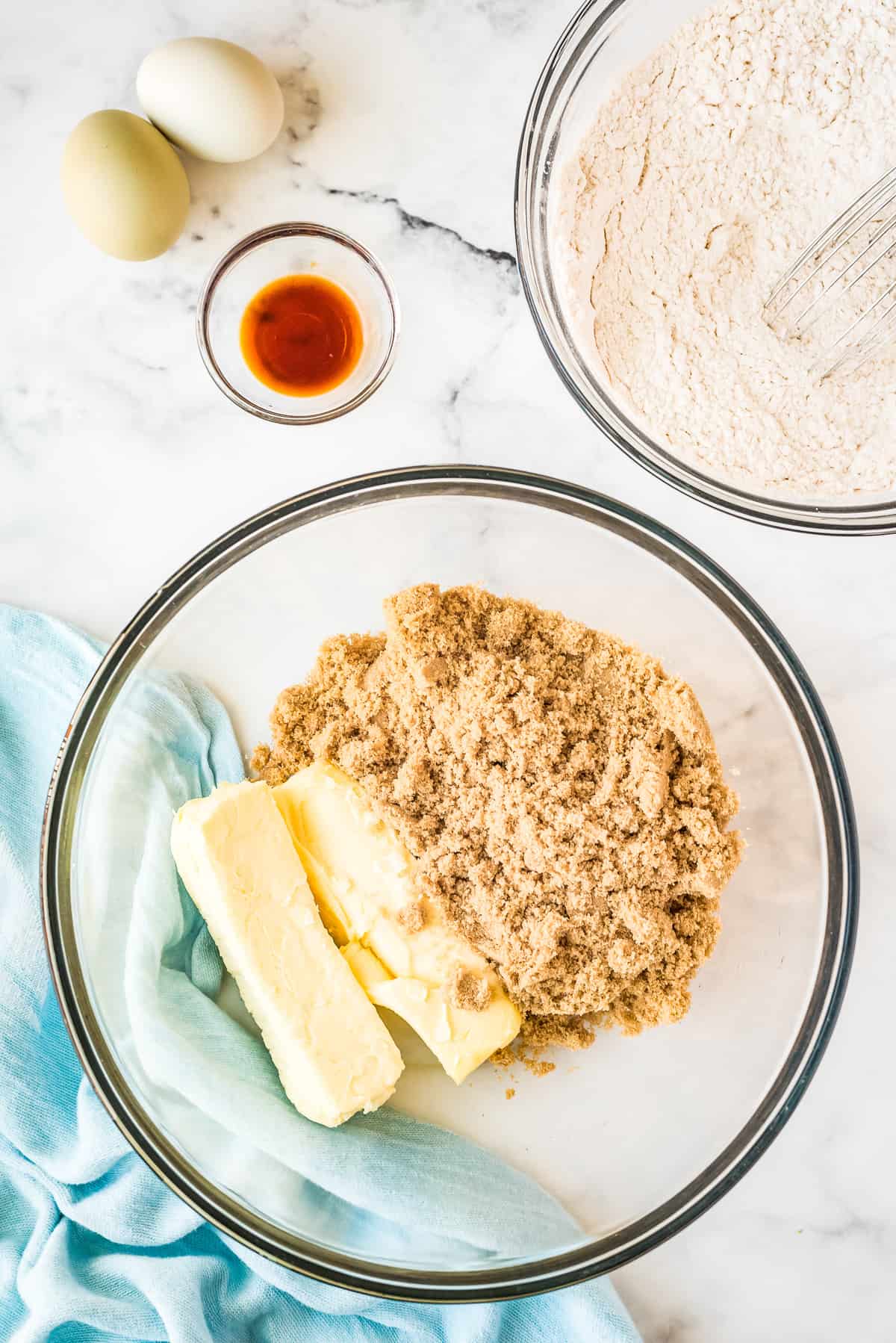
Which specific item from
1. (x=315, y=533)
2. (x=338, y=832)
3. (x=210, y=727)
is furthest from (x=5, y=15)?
(x=338, y=832)

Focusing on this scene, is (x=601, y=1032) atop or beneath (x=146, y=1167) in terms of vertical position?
atop

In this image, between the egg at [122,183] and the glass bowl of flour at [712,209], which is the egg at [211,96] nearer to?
the egg at [122,183]

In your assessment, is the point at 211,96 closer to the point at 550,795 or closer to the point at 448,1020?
the point at 550,795

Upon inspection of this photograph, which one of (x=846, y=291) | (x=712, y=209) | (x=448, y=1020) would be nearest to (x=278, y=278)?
(x=712, y=209)

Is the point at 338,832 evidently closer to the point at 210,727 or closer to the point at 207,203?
the point at 210,727

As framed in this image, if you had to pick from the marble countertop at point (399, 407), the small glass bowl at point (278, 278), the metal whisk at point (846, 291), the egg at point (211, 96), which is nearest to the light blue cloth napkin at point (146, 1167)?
the marble countertop at point (399, 407)
